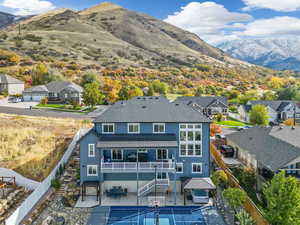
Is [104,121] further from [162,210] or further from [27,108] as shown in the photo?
[27,108]

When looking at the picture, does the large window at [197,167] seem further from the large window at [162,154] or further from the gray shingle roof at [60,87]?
the gray shingle roof at [60,87]

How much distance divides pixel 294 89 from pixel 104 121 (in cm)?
9375

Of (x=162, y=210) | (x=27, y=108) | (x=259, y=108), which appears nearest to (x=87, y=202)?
(x=162, y=210)

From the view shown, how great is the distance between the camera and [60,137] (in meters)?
40.6

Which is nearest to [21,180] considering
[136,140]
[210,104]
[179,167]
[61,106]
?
[136,140]

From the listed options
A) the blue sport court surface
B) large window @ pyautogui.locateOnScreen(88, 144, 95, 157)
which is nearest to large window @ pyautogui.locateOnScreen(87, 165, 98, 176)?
large window @ pyautogui.locateOnScreen(88, 144, 95, 157)

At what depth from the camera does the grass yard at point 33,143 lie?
31906 mm

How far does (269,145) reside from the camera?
110 ft

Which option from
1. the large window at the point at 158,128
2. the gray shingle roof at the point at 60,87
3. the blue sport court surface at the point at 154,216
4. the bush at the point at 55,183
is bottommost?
the blue sport court surface at the point at 154,216

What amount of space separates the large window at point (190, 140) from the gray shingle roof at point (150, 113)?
851mm

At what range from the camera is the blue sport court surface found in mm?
24547

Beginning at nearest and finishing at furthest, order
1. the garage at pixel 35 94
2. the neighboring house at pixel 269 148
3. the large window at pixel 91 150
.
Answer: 1. the neighboring house at pixel 269 148
2. the large window at pixel 91 150
3. the garage at pixel 35 94

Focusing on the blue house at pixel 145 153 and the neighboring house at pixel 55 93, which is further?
the neighboring house at pixel 55 93

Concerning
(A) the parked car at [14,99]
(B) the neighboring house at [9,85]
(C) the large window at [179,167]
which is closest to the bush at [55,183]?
(C) the large window at [179,167]
